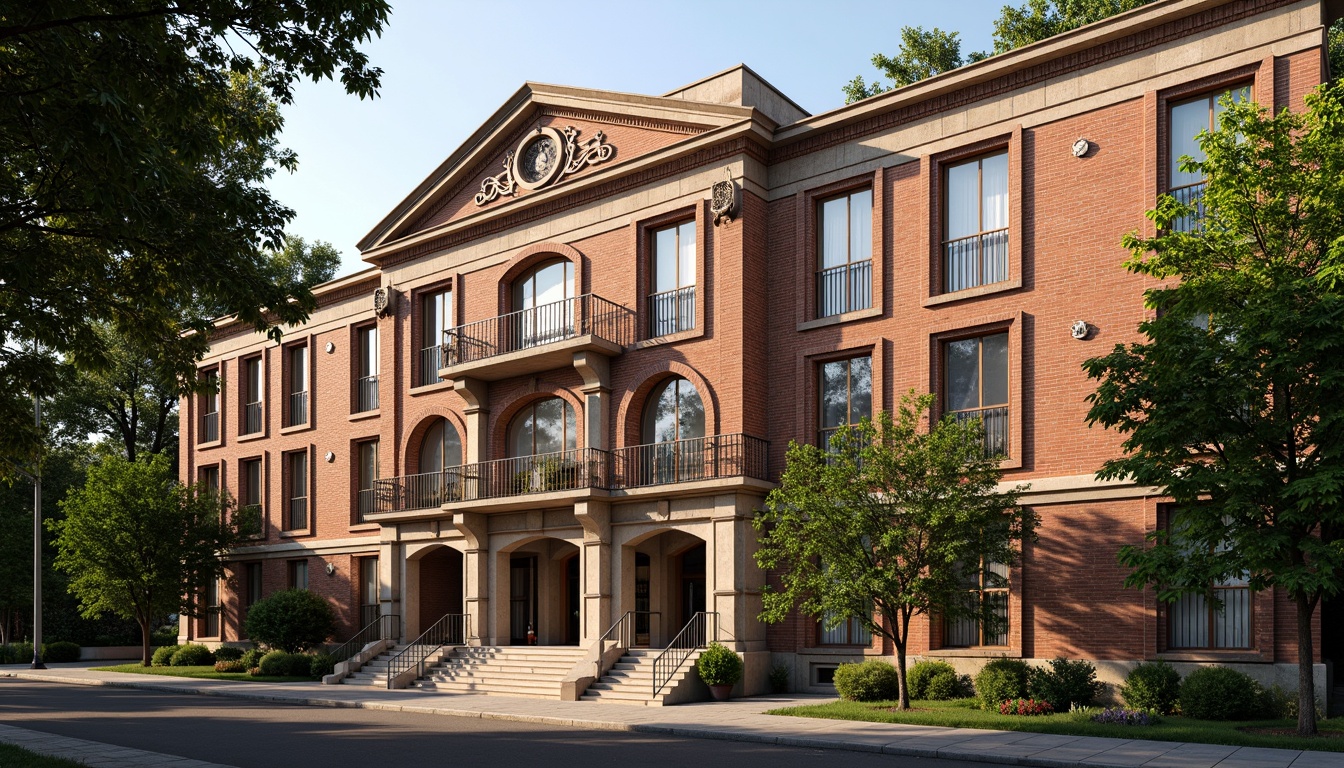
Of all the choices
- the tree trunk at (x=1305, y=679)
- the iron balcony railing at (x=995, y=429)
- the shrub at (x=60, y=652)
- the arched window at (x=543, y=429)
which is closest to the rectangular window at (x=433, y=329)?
the arched window at (x=543, y=429)

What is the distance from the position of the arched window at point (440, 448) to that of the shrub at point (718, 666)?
1187 centimetres

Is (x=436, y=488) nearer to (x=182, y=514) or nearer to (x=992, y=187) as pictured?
(x=182, y=514)

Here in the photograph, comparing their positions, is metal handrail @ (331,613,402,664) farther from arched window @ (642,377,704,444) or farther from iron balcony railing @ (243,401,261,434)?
iron balcony railing @ (243,401,261,434)

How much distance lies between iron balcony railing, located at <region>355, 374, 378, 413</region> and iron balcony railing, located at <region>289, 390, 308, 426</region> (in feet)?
9.40

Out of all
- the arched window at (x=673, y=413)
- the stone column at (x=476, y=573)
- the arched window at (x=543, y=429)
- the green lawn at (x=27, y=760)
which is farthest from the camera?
the arched window at (x=543, y=429)

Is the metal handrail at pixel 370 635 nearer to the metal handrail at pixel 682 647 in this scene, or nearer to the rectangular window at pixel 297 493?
the rectangular window at pixel 297 493

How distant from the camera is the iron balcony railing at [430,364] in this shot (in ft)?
109

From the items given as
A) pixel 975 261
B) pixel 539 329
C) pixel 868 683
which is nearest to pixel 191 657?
pixel 539 329

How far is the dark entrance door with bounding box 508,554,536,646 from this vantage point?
1252 inches

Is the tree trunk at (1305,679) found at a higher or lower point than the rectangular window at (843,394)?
lower

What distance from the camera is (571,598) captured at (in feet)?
103

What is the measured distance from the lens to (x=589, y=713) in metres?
21.1

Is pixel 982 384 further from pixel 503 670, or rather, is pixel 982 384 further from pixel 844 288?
pixel 503 670

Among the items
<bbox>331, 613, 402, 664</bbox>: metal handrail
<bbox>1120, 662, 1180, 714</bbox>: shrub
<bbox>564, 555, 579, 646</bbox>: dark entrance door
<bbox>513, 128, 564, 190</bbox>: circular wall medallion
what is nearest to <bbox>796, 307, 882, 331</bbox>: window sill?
<bbox>513, 128, 564, 190</bbox>: circular wall medallion
